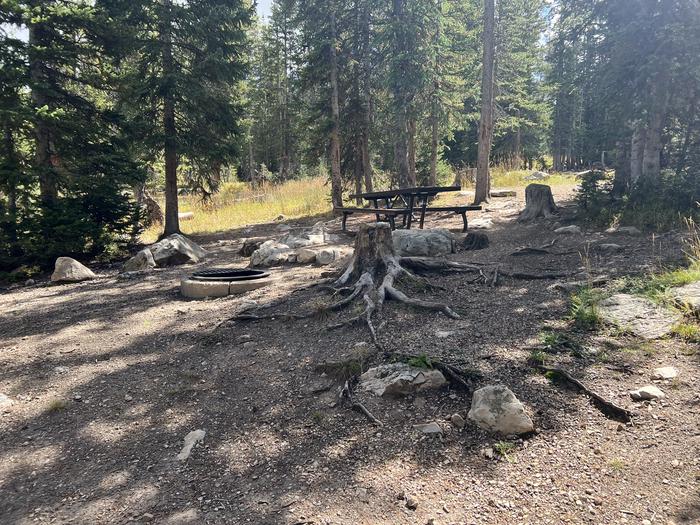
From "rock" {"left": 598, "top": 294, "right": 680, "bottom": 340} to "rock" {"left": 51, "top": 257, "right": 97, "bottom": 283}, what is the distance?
9.24 meters

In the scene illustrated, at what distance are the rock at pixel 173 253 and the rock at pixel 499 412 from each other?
Result: 8.67m

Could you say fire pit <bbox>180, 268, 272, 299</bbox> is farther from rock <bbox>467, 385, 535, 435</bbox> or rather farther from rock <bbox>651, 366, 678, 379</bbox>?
rock <bbox>651, 366, 678, 379</bbox>

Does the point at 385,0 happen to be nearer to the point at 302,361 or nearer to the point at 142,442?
the point at 302,361

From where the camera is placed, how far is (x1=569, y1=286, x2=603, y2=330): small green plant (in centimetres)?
423

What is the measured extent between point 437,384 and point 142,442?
7.48 feet

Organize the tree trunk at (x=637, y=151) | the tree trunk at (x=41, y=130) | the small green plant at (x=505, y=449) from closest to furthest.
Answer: the small green plant at (x=505, y=449) → the tree trunk at (x=41, y=130) → the tree trunk at (x=637, y=151)

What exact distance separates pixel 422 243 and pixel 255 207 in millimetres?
13153

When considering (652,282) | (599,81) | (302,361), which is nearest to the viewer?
(302,361)

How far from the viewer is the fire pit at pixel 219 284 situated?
7.01 m

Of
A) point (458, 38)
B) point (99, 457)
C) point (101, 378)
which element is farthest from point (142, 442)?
point (458, 38)

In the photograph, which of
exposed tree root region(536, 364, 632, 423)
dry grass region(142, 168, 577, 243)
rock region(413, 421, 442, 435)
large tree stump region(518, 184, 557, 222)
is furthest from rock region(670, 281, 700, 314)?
dry grass region(142, 168, 577, 243)

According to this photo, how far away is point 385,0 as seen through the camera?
15.2 metres

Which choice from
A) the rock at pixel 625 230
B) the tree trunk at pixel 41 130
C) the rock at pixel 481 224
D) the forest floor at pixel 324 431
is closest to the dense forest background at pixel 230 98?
the tree trunk at pixel 41 130

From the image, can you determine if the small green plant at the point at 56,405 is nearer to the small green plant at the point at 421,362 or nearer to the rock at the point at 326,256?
the small green plant at the point at 421,362
